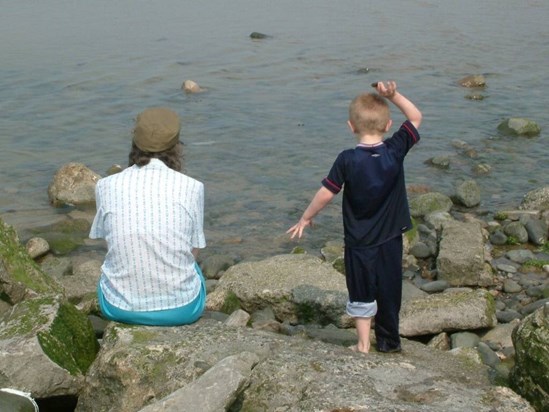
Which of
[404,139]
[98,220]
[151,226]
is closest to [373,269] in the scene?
[404,139]

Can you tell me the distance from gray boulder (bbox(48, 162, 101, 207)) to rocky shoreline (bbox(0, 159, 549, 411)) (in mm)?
2850

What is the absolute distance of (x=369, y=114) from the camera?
18.2ft

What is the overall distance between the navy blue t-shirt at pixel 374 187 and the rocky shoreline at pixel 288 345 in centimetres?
79

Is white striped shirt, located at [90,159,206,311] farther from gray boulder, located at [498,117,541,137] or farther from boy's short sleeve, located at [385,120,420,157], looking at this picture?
gray boulder, located at [498,117,541,137]

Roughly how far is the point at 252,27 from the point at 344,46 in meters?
3.60

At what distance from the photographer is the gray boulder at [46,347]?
5004 mm

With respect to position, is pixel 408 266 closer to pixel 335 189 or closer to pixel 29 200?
pixel 335 189

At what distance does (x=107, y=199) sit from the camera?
17.4 feet

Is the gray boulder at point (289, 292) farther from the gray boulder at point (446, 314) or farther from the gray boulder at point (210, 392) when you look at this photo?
the gray boulder at point (210, 392)

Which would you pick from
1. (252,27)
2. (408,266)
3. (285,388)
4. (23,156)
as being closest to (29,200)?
(23,156)

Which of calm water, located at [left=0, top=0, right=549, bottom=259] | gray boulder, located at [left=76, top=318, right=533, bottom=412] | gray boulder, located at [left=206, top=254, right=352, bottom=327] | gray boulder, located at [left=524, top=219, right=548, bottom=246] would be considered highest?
Answer: gray boulder, located at [left=76, top=318, right=533, bottom=412]

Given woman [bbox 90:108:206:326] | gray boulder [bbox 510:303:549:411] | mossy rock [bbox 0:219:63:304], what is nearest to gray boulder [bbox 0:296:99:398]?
woman [bbox 90:108:206:326]

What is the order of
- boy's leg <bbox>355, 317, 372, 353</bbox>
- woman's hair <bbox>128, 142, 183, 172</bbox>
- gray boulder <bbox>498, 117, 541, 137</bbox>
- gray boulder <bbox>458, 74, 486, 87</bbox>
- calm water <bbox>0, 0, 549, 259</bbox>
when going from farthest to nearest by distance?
gray boulder <bbox>458, 74, 486, 87</bbox>
gray boulder <bbox>498, 117, 541, 137</bbox>
calm water <bbox>0, 0, 549, 259</bbox>
boy's leg <bbox>355, 317, 372, 353</bbox>
woman's hair <bbox>128, 142, 183, 172</bbox>

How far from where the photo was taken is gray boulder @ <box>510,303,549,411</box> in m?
4.94
